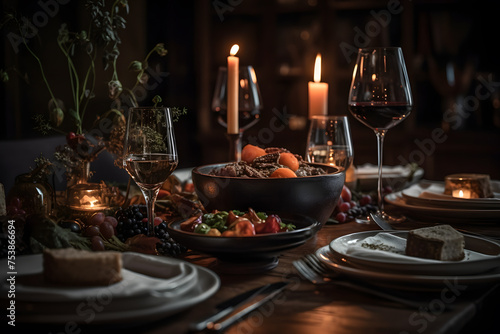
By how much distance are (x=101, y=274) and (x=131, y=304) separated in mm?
73

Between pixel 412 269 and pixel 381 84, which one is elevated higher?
pixel 381 84

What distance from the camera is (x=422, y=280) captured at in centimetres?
75

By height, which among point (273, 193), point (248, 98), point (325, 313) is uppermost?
point (248, 98)

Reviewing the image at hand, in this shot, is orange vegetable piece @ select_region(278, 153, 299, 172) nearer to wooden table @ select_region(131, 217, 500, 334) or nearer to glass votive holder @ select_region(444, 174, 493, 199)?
wooden table @ select_region(131, 217, 500, 334)

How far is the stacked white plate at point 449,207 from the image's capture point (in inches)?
48.3

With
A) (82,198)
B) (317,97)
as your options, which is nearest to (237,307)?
(82,198)

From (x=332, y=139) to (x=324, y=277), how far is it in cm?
59

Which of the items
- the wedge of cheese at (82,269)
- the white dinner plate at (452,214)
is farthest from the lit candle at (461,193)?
the wedge of cheese at (82,269)

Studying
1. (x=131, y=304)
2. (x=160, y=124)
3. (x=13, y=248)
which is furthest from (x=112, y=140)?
(x=131, y=304)

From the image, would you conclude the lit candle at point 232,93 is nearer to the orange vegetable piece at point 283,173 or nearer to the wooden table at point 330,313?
the orange vegetable piece at point 283,173

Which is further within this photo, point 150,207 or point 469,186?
point 469,186

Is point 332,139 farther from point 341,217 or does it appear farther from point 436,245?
point 436,245

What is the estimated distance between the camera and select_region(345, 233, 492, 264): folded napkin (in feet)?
2.59

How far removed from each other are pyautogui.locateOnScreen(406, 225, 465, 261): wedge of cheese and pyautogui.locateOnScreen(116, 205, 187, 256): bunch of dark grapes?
0.41m
